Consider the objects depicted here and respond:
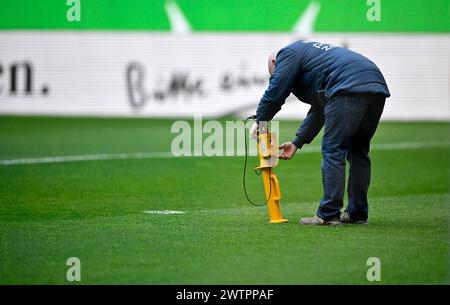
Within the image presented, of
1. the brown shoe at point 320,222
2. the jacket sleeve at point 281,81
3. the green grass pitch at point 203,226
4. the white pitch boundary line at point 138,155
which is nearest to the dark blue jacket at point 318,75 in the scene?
the jacket sleeve at point 281,81

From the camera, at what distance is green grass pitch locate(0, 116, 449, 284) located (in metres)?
7.65

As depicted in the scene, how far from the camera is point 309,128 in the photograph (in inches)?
396

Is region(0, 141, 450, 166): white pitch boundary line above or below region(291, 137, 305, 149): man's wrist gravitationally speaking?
below

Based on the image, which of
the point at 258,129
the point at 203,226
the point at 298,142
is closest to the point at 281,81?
the point at 258,129

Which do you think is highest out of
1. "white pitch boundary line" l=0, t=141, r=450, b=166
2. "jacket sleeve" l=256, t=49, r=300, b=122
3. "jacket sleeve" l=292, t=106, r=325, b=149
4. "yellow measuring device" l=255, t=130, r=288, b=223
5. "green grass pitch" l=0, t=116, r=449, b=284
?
"jacket sleeve" l=256, t=49, r=300, b=122

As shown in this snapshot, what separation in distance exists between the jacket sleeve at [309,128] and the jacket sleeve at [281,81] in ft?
1.85

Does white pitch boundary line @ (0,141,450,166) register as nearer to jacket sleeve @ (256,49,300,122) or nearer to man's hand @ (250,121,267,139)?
man's hand @ (250,121,267,139)

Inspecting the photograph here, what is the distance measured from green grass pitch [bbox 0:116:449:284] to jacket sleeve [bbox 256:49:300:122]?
122 centimetres

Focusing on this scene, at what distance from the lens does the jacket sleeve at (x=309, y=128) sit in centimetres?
1006

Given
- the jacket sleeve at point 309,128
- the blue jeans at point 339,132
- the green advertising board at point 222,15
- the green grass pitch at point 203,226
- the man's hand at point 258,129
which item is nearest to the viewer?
the green grass pitch at point 203,226

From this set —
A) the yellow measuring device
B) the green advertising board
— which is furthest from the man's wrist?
the green advertising board

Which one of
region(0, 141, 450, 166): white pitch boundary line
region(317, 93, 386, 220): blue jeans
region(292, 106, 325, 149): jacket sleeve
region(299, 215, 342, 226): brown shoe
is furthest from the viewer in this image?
region(0, 141, 450, 166): white pitch boundary line

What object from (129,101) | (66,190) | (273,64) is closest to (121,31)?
(129,101)

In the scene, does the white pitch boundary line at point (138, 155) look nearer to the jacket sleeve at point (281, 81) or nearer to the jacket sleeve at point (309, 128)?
the jacket sleeve at point (309, 128)
